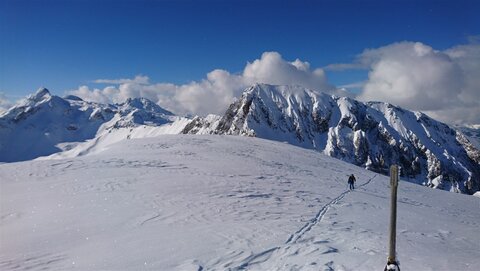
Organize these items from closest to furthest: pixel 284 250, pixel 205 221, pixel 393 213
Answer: pixel 393 213, pixel 284 250, pixel 205 221

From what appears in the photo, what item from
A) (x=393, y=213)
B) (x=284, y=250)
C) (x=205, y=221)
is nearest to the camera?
(x=393, y=213)

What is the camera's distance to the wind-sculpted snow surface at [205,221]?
1285 centimetres

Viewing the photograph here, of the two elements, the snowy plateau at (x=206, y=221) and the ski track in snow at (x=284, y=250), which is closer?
the ski track in snow at (x=284, y=250)

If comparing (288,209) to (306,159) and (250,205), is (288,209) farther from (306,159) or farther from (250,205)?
(306,159)

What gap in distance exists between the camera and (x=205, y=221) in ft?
56.6

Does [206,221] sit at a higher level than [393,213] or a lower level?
lower

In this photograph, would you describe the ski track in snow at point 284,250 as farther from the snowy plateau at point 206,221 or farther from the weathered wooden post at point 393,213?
the weathered wooden post at point 393,213

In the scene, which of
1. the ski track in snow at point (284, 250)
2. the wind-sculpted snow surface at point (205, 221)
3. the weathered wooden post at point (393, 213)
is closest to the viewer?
the weathered wooden post at point (393, 213)

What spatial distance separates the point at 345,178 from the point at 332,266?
26.4 metres

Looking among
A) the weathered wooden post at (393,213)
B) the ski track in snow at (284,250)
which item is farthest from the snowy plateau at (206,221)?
the weathered wooden post at (393,213)

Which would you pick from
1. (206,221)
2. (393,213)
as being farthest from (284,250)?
(393,213)

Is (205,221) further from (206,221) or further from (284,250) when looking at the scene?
(284,250)

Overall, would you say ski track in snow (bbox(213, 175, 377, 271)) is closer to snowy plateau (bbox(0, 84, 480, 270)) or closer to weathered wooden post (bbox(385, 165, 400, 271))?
snowy plateau (bbox(0, 84, 480, 270))

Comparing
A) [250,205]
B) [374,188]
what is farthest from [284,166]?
[250,205]
